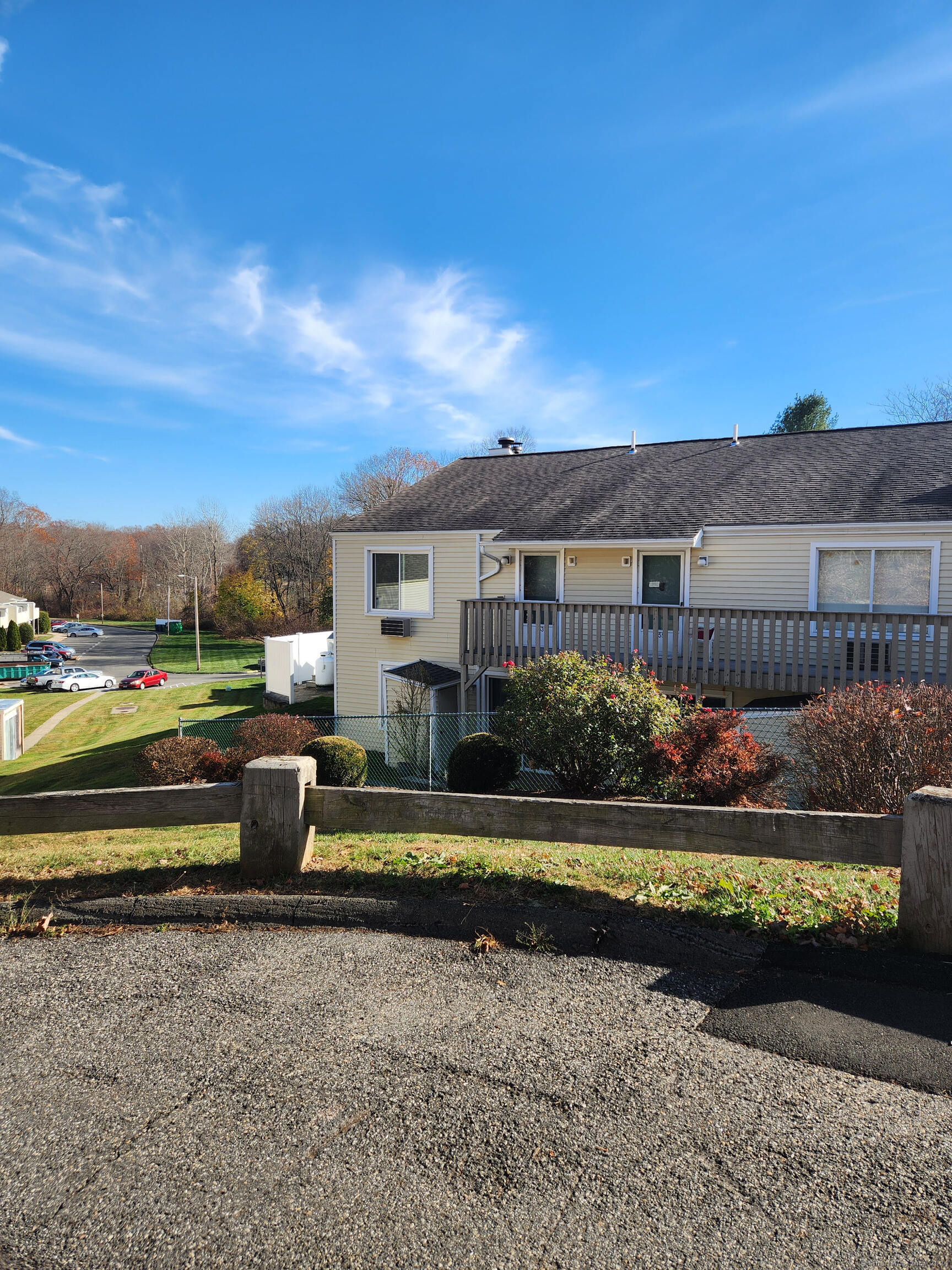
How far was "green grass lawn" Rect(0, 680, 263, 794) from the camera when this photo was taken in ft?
74.7

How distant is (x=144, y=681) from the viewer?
4303 cm

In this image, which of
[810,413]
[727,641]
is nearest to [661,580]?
[727,641]

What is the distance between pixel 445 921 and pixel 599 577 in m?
13.4

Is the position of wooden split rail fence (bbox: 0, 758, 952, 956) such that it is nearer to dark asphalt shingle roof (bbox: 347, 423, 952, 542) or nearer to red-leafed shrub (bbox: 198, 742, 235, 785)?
red-leafed shrub (bbox: 198, 742, 235, 785)

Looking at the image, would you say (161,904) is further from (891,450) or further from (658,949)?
(891,450)

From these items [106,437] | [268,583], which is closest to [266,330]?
[268,583]

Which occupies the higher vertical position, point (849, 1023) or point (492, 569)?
point (492, 569)

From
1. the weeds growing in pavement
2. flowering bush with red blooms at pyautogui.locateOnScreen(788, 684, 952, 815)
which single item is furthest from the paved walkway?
the weeds growing in pavement

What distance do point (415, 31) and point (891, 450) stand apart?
12.8 m

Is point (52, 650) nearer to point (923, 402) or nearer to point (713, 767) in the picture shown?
point (713, 767)

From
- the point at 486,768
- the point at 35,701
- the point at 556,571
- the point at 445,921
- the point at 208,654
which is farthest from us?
the point at 208,654

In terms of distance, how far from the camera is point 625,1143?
7.01 feet

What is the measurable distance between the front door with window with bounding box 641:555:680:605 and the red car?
118ft

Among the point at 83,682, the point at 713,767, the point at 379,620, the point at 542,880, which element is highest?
the point at 379,620
